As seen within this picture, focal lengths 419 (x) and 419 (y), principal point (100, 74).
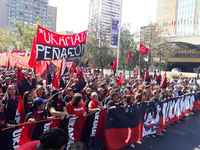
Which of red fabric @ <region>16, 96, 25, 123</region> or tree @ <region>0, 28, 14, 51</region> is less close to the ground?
tree @ <region>0, 28, 14, 51</region>

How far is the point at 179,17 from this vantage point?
110188 mm

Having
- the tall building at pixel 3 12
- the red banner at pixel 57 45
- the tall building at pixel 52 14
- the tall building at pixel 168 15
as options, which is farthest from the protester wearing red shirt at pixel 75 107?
the tall building at pixel 52 14

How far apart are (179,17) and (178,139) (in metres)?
102

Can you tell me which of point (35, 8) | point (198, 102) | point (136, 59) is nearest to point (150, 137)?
point (198, 102)

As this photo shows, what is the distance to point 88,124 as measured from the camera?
847 centimetres

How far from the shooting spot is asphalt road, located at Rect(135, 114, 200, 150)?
10492 mm

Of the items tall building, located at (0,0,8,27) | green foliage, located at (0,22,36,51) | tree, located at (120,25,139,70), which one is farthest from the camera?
tall building, located at (0,0,8,27)

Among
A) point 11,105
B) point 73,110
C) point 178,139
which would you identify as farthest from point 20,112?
point 178,139

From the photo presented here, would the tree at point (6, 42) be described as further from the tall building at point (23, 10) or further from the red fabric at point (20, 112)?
the red fabric at point (20, 112)

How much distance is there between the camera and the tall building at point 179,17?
340ft

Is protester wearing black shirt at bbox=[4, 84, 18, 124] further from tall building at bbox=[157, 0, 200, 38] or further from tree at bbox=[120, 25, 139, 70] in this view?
tall building at bbox=[157, 0, 200, 38]

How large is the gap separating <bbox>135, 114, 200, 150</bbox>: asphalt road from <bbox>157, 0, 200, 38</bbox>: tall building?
8558 cm

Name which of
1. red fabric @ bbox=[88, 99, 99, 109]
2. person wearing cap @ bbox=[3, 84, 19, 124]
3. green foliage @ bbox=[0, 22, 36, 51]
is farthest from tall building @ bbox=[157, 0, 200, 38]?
person wearing cap @ bbox=[3, 84, 19, 124]

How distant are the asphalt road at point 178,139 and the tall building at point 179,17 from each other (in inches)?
3369
